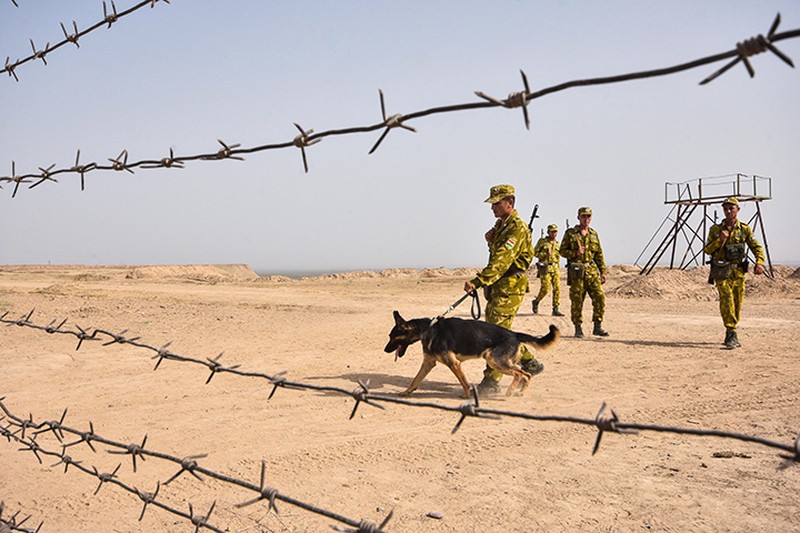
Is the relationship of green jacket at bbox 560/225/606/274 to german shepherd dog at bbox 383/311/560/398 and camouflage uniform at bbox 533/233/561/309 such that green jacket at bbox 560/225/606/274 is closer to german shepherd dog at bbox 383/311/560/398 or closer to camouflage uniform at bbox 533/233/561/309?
camouflage uniform at bbox 533/233/561/309

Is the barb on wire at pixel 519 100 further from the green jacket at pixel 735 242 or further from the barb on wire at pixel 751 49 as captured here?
the green jacket at pixel 735 242

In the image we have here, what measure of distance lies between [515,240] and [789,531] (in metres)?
3.80

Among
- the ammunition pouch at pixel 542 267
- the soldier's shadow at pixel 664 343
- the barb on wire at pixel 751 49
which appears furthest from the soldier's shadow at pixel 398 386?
the ammunition pouch at pixel 542 267

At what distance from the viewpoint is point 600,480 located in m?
4.53

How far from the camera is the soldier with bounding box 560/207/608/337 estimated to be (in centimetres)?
1143

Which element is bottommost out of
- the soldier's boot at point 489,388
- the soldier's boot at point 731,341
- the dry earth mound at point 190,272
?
the soldier's boot at point 489,388

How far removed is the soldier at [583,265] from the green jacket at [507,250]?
471 cm

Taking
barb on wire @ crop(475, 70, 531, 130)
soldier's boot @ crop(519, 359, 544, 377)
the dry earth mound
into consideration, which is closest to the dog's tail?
soldier's boot @ crop(519, 359, 544, 377)

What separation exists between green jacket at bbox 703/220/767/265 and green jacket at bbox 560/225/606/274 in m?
1.82

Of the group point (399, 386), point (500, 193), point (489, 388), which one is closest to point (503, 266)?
point (500, 193)

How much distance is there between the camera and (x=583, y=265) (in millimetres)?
11438

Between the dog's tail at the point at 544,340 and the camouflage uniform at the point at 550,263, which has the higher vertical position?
the camouflage uniform at the point at 550,263

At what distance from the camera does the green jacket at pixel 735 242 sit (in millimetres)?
10023

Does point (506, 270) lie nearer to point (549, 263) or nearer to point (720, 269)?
point (720, 269)
